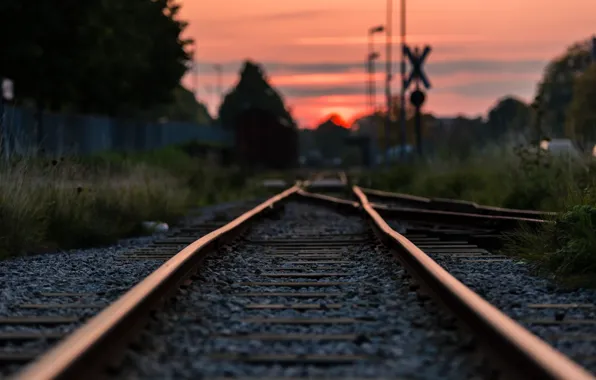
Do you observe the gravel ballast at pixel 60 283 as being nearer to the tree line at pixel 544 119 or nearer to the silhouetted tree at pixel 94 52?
the tree line at pixel 544 119

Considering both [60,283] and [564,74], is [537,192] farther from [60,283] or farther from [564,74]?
[564,74]

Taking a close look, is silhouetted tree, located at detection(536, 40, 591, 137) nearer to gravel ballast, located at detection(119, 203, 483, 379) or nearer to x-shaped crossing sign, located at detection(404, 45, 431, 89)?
x-shaped crossing sign, located at detection(404, 45, 431, 89)

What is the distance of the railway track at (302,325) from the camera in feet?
13.8

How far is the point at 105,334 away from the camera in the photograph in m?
4.39

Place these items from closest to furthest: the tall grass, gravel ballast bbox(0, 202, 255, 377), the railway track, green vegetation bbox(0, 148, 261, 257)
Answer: the railway track, gravel ballast bbox(0, 202, 255, 377), the tall grass, green vegetation bbox(0, 148, 261, 257)

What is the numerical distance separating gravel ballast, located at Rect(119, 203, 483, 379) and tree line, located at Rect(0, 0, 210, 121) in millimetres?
Answer: 24255

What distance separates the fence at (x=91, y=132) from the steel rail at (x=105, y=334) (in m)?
14.4

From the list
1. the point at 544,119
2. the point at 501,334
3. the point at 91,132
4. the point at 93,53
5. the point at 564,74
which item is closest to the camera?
the point at 501,334

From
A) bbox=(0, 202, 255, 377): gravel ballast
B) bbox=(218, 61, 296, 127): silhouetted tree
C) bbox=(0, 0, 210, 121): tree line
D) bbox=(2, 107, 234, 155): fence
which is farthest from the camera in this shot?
bbox=(218, 61, 296, 127): silhouetted tree

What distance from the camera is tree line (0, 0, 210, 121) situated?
30.5m

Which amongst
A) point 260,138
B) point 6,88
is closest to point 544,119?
point 6,88

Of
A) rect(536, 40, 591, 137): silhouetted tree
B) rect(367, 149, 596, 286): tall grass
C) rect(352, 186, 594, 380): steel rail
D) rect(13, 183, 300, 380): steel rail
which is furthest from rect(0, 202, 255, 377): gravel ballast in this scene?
rect(536, 40, 591, 137): silhouetted tree

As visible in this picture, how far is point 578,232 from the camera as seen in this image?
25.2 ft

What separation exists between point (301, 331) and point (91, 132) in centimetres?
3572
